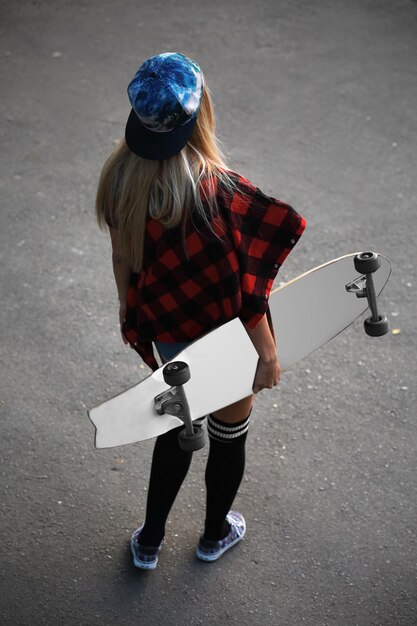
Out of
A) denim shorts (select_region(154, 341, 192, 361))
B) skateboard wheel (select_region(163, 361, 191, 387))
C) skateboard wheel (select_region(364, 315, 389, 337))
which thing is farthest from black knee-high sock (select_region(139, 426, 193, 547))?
skateboard wheel (select_region(364, 315, 389, 337))

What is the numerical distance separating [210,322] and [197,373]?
180mm

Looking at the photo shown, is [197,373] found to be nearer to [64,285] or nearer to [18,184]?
[64,285]

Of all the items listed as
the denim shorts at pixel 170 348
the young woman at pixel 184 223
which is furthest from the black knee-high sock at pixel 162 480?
the young woman at pixel 184 223

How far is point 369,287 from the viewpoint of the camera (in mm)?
2457

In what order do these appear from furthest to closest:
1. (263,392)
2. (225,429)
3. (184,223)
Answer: (263,392) < (225,429) < (184,223)

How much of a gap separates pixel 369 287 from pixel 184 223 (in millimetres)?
598

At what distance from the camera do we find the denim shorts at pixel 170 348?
249 cm

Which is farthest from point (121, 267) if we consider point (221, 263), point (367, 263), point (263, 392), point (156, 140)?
point (263, 392)

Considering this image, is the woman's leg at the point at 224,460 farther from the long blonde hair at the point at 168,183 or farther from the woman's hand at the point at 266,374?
the long blonde hair at the point at 168,183

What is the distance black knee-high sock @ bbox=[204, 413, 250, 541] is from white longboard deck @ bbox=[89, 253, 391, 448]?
0.18m

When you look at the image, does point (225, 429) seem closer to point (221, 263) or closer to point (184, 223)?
point (221, 263)

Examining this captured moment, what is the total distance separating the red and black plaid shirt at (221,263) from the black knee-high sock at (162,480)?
0.44 m

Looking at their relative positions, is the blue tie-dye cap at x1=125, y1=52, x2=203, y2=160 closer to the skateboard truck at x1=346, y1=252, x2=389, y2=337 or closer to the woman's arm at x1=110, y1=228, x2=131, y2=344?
the woman's arm at x1=110, y1=228, x2=131, y2=344

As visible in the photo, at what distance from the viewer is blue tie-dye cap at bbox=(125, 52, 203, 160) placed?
210cm
